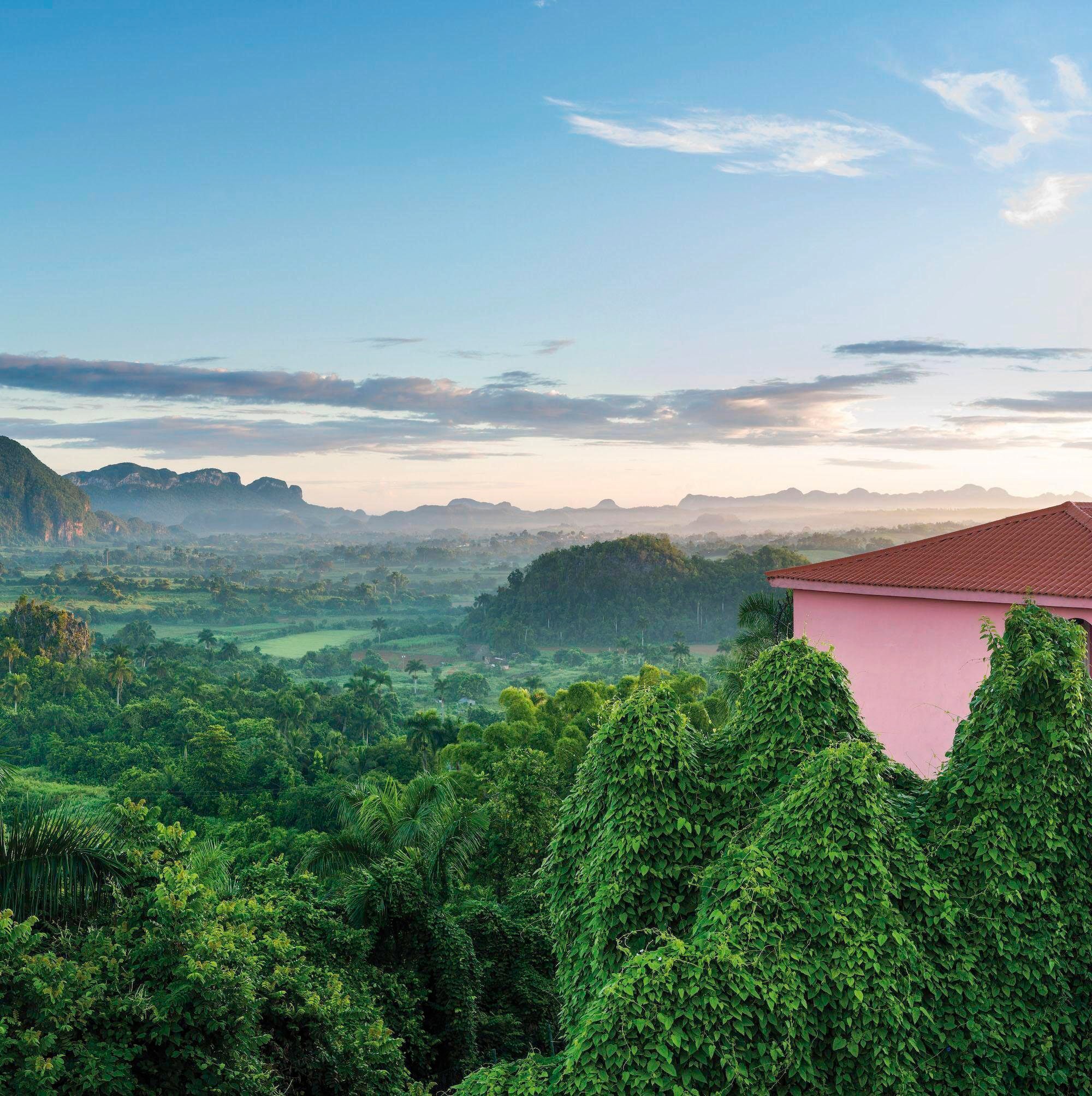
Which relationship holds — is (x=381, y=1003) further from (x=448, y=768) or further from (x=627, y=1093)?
(x=448, y=768)

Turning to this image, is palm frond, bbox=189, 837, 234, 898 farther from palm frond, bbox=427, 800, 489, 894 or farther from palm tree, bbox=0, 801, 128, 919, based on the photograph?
palm tree, bbox=0, 801, 128, 919

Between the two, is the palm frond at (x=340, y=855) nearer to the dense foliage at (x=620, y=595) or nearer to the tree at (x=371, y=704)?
the tree at (x=371, y=704)

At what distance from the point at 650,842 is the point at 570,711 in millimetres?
29688

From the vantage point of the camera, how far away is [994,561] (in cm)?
1150

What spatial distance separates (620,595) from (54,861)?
117 m

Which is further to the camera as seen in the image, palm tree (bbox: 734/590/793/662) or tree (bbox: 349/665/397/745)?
tree (bbox: 349/665/397/745)

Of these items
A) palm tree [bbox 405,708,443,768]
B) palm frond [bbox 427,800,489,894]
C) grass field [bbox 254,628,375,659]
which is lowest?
grass field [bbox 254,628,375,659]

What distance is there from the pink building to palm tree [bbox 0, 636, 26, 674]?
66.6 metres

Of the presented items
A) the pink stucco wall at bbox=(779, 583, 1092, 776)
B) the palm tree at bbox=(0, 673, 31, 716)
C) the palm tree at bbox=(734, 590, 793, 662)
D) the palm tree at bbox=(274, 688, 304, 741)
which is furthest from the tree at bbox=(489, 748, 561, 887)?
the palm tree at bbox=(0, 673, 31, 716)

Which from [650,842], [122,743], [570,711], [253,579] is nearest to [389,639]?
[253,579]

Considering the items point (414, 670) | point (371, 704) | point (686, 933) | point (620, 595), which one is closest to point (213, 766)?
point (371, 704)

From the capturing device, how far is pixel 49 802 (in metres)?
8.77

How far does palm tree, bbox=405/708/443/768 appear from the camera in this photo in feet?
136

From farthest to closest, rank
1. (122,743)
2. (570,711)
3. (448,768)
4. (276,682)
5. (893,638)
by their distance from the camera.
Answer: (276,682), (122,743), (570,711), (448,768), (893,638)
